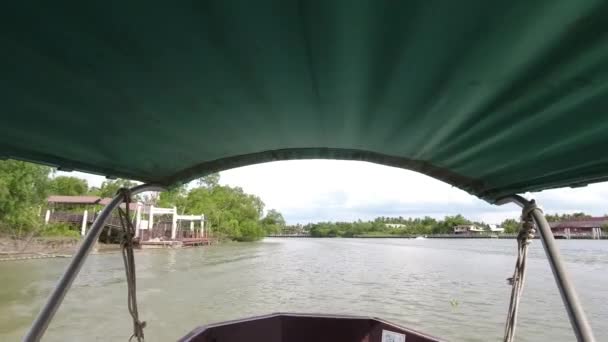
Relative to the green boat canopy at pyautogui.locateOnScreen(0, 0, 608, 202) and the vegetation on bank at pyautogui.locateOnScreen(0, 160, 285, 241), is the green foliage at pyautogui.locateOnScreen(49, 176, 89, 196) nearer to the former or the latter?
the vegetation on bank at pyautogui.locateOnScreen(0, 160, 285, 241)

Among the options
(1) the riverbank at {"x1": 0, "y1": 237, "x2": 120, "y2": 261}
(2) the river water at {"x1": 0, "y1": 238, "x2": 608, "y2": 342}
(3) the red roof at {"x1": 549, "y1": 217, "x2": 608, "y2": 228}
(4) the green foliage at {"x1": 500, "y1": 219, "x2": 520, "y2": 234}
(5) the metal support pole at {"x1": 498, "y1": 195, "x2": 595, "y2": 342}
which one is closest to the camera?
(5) the metal support pole at {"x1": 498, "y1": 195, "x2": 595, "y2": 342}

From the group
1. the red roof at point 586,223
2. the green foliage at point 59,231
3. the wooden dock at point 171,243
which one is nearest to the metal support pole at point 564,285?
the green foliage at point 59,231

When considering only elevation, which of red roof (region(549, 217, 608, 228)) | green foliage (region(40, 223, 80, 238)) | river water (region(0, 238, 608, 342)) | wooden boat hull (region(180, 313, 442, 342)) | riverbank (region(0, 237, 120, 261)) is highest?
red roof (region(549, 217, 608, 228))

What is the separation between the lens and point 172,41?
0.69 meters

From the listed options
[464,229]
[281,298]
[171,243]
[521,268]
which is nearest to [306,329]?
[521,268]

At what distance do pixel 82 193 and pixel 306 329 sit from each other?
34.5 m

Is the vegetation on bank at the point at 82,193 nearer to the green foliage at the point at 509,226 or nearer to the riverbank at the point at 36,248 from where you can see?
the riverbank at the point at 36,248

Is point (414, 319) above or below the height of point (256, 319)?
below

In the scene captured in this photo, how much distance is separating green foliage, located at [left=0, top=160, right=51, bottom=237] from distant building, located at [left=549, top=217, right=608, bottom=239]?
4861 centimetres

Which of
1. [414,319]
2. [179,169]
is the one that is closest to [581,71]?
[179,169]

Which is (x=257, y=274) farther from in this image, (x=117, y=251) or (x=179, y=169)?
(x=179, y=169)

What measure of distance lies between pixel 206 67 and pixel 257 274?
457 inches

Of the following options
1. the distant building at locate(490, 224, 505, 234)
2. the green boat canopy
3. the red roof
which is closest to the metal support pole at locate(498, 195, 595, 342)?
the green boat canopy

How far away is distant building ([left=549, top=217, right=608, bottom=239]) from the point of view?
136 feet
